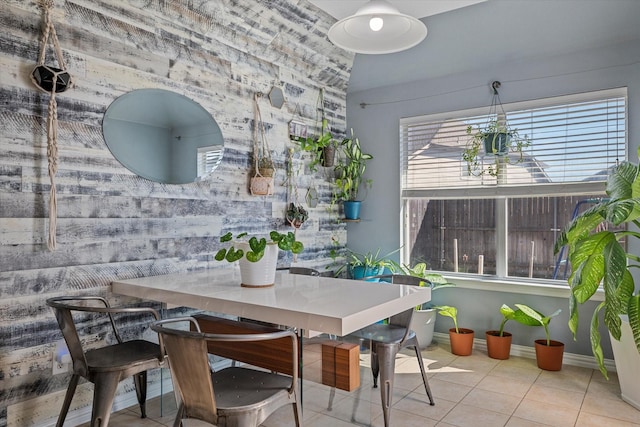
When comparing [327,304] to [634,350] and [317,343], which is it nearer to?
[317,343]

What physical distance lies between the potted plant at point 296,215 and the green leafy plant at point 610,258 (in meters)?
1.97

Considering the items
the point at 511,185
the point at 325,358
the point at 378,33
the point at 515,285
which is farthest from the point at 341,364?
the point at 511,185

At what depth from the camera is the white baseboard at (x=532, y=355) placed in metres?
3.37

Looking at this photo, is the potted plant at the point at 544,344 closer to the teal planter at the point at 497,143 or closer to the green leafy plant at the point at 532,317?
the green leafy plant at the point at 532,317

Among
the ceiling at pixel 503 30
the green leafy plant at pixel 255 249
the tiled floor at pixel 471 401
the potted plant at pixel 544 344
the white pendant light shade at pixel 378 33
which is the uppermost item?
the ceiling at pixel 503 30

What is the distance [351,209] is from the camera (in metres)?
4.39

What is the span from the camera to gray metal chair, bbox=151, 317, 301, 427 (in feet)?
4.87

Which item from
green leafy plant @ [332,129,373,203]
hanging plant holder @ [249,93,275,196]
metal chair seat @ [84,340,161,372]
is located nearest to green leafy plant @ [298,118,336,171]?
green leafy plant @ [332,129,373,203]

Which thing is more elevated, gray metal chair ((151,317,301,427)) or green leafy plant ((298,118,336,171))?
green leafy plant ((298,118,336,171))

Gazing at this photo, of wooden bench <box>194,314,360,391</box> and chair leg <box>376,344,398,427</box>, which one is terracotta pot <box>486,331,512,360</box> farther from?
wooden bench <box>194,314,360,391</box>

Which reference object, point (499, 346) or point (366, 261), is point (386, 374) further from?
point (366, 261)

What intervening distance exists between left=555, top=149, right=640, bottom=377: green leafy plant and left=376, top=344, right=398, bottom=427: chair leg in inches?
43.2

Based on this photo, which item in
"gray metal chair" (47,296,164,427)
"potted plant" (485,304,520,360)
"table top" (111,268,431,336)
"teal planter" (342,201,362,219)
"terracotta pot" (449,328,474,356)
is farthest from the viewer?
"teal planter" (342,201,362,219)

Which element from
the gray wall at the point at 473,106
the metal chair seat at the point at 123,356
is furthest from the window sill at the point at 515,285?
the metal chair seat at the point at 123,356
